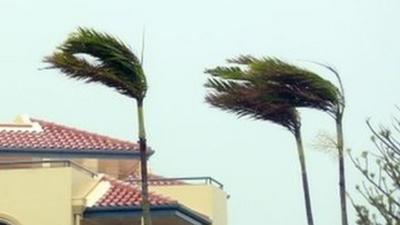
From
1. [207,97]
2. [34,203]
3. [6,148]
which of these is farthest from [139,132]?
[6,148]

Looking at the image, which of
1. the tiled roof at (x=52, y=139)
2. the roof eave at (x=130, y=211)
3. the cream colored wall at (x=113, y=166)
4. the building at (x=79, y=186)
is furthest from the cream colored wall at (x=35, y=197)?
the cream colored wall at (x=113, y=166)

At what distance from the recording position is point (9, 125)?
37219mm

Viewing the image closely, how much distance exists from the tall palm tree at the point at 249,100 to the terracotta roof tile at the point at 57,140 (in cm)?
1226

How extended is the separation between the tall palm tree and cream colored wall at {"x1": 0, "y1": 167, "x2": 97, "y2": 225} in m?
9.22

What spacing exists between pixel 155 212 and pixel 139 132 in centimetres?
1007

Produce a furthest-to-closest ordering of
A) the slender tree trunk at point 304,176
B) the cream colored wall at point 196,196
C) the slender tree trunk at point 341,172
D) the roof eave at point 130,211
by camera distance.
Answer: the cream colored wall at point 196,196 < the roof eave at point 130,211 < the slender tree trunk at point 304,176 < the slender tree trunk at point 341,172

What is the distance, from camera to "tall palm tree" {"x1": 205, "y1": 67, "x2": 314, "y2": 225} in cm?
2377

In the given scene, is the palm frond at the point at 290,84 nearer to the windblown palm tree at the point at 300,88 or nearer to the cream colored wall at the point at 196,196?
the windblown palm tree at the point at 300,88

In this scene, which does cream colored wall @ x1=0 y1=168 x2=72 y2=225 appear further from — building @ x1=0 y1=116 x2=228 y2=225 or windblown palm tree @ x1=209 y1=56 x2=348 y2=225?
windblown palm tree @ x1=209 y1=56 x2=348 y2=225

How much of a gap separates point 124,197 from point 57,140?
3.36m

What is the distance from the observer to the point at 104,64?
23562mm

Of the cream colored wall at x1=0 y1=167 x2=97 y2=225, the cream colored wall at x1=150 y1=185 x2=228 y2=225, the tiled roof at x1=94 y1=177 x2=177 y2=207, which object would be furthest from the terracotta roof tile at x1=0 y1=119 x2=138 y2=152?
the cream colored wall at x1=0 y1=167 x2=97 y2=225

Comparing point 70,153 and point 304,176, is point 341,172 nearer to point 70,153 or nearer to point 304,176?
point 304,176

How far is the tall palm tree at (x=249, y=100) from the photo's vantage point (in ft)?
78.0
